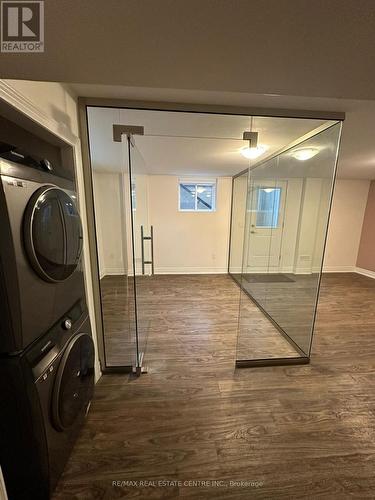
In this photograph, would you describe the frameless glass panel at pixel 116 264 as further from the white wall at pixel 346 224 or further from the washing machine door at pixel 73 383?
the white wall at pixel 346 224

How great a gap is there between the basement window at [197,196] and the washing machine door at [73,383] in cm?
368

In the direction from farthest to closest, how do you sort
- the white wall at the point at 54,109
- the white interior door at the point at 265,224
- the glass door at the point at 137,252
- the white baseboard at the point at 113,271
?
1. the white interior door at the point at 265,224
2. the white baseboard at the point at 113,271
3. the glass door at the point at 137,252
4. the white wall at the point at 54,109

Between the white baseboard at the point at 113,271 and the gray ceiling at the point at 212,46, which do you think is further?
the white baseboard at the point at 113,271

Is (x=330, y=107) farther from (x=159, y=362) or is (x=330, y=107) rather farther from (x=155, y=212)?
(x=155, y=212)

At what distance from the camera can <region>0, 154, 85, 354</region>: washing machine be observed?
2.42ft

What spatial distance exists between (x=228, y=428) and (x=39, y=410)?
1161 mm

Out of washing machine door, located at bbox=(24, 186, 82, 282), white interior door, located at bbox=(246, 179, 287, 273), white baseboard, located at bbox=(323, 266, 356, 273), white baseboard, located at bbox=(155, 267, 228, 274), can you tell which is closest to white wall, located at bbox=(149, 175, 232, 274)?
white baseboard, located at bbox=(155, 267, 228, 274)

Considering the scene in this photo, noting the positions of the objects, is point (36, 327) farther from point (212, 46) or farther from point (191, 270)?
point (191, 270)

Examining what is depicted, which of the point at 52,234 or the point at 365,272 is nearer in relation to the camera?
the point at 52,234

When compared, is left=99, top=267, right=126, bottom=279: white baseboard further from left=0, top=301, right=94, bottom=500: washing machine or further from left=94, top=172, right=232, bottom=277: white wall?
left=94, top=172, right=232, bottom=277: white wall

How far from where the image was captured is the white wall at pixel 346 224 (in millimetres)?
4711
